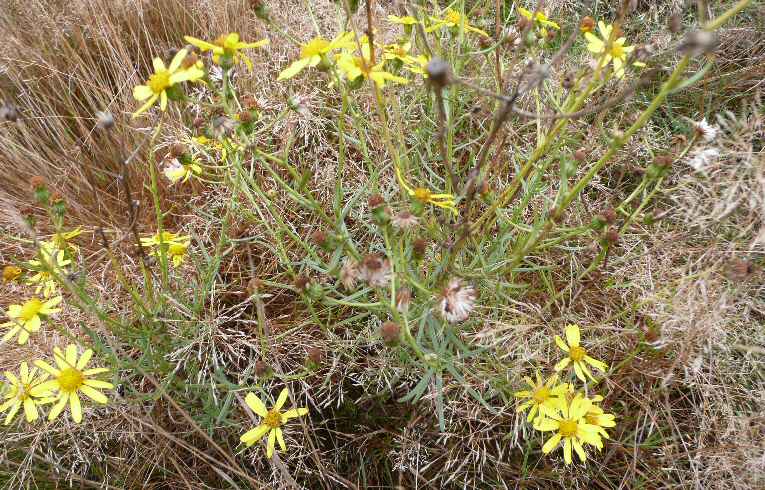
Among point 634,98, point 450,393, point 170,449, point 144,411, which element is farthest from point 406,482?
point 634,98

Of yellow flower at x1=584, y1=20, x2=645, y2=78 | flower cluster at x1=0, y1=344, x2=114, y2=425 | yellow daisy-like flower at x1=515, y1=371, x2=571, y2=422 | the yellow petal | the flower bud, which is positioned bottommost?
yellow daisy-like flower at x1=515, y1=371, x2=571, y2=422

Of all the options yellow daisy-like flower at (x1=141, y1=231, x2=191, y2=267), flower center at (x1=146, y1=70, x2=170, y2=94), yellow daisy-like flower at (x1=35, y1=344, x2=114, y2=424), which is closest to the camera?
flower center at (x1=146, y1=70, x2=170, y2=94)

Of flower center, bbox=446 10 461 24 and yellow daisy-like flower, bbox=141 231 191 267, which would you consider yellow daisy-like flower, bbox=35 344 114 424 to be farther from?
flower center, bbox=446 10 461 24

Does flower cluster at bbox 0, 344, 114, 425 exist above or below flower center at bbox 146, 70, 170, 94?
below

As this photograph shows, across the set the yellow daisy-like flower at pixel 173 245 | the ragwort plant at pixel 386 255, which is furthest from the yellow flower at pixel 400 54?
the yellow daisy-like flower at pixel 173 245

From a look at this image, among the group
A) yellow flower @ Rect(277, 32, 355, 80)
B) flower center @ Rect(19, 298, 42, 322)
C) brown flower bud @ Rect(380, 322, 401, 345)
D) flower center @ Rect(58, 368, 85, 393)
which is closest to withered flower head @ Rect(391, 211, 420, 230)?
brown flower bud @ Rect(380, 322, 401, 345)

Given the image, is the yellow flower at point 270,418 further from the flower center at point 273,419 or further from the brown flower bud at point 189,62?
the brown flower bud at point 189,62

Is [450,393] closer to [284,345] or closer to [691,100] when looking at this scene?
[284,345]
